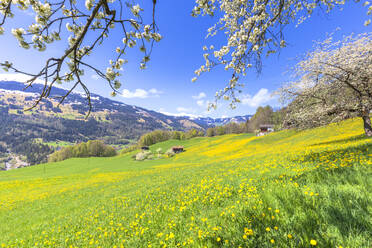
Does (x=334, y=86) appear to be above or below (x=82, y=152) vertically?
above

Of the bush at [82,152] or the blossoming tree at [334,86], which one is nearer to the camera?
the blossoming tree at [334,86]

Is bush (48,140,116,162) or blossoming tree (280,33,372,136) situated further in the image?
bush (48,140,116,162)

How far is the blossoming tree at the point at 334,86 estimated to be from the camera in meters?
9.06

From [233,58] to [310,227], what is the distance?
13.0 ft

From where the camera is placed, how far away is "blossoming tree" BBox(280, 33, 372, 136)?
29.7ft

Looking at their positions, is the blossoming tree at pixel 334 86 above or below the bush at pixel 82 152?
above

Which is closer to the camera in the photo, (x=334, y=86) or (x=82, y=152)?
(x=334, y=86)

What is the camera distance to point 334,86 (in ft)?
33.9

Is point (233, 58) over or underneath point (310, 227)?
over

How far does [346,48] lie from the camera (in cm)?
956

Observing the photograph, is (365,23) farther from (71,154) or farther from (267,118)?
(71,154)

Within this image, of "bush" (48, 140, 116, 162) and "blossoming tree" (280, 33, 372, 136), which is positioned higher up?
"blossoming tree" (280, 33, 372, 136)

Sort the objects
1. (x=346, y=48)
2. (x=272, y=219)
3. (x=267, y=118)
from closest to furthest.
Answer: (x=272, y=219), (x=346, y=48), (x=267, y=118)

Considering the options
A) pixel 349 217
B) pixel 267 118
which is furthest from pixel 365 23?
pixel 267 118
